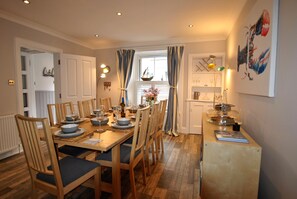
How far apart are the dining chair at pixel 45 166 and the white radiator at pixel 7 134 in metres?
1.92

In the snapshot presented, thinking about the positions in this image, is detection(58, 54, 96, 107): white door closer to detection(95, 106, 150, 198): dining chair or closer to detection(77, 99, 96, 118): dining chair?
detection(77, 99, 96, 118): dining chair

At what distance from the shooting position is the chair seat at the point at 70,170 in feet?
4.64

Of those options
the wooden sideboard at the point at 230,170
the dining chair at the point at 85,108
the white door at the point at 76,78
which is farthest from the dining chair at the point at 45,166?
the white door at the point at 76,78

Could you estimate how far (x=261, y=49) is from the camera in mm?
1499

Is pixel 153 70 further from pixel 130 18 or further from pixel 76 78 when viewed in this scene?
pixel 76 78

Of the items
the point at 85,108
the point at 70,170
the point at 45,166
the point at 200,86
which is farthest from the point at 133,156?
the point at 200,86

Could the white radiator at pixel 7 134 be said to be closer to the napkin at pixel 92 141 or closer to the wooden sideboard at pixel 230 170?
the napkin at pixel 92 141

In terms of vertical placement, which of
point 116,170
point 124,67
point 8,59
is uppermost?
point 124,67

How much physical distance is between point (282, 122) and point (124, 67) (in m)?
4.10

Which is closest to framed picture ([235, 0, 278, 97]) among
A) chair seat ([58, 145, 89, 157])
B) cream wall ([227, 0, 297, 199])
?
cream wall ([227, 0, 297, 199])

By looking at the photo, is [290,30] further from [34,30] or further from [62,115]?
[34,30]

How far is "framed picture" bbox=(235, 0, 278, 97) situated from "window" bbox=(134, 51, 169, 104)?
9.33 feet

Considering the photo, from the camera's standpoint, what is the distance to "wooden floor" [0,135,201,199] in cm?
193

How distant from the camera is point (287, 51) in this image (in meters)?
1.14
